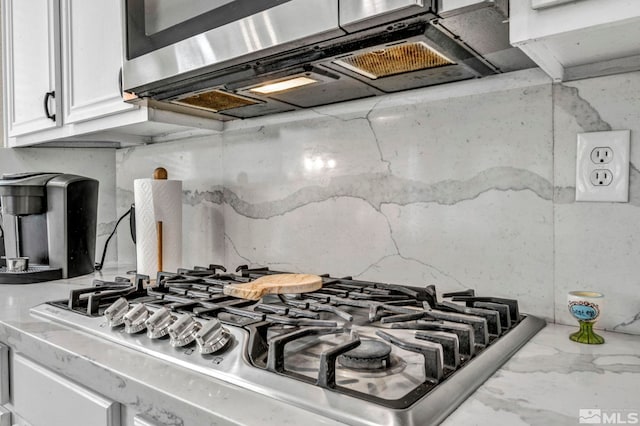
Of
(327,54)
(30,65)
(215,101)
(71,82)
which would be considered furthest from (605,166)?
(30,65)

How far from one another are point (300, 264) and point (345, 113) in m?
0.44

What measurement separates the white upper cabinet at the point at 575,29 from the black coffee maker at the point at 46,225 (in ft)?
4.44

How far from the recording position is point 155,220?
1.32 meters

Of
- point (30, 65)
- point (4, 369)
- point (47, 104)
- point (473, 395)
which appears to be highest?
point (30, 65)

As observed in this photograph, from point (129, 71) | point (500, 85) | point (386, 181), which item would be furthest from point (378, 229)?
point (129, 71)

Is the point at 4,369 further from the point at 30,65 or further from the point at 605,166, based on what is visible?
the point at 605,166

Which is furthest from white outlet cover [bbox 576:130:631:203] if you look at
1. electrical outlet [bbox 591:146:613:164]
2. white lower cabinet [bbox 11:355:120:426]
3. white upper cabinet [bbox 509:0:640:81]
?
white lower cabinet [bbox 11:355:120:426]

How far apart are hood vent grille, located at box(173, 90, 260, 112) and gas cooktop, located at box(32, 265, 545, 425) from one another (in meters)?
0.46

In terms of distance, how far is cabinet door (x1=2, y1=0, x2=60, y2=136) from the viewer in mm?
1473

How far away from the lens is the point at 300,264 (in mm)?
1287

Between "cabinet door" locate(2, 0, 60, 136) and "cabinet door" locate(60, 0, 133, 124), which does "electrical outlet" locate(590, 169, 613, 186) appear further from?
"cabinet door" locate(2, 0, 60, 136)

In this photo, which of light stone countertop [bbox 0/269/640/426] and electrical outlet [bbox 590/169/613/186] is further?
electrical outlet [bbox 590/169/613/186]

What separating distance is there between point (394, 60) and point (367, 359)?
0.56m

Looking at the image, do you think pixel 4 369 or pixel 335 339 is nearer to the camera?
pixel 335 339
